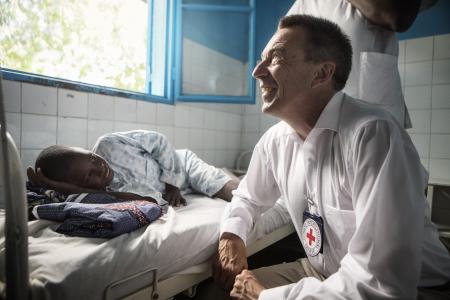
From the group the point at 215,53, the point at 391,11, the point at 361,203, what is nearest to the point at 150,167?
the point at 361,203

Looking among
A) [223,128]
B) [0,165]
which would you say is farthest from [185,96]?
[0,165]

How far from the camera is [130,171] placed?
1.50 m

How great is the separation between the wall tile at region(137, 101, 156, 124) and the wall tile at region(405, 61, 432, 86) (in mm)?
1991

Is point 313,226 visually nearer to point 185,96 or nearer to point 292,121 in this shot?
point 292,121

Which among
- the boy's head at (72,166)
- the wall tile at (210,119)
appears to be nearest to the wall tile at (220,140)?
the wall tile at (210,119)

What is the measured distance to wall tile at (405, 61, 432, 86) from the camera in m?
2.21

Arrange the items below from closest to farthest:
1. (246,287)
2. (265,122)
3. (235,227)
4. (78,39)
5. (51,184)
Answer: (246,287) → (235,227) → (51,184) → (78,39) → (265,122)

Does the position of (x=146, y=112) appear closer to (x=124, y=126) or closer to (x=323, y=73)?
(x=124, y=126)

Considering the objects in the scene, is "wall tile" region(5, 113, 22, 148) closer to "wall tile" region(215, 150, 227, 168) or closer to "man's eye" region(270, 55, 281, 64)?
"man's eye" region(270, 55, 281, 64)

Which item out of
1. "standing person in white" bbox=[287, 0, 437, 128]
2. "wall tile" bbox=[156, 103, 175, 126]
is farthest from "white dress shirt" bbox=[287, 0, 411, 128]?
"wall tile" bbox=[156, 103, 175, 126]

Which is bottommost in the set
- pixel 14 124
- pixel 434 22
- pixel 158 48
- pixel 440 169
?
pixel 440 169

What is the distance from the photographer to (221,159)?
9.57ft

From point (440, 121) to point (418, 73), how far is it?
403 mm

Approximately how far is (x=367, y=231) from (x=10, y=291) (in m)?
0.75
